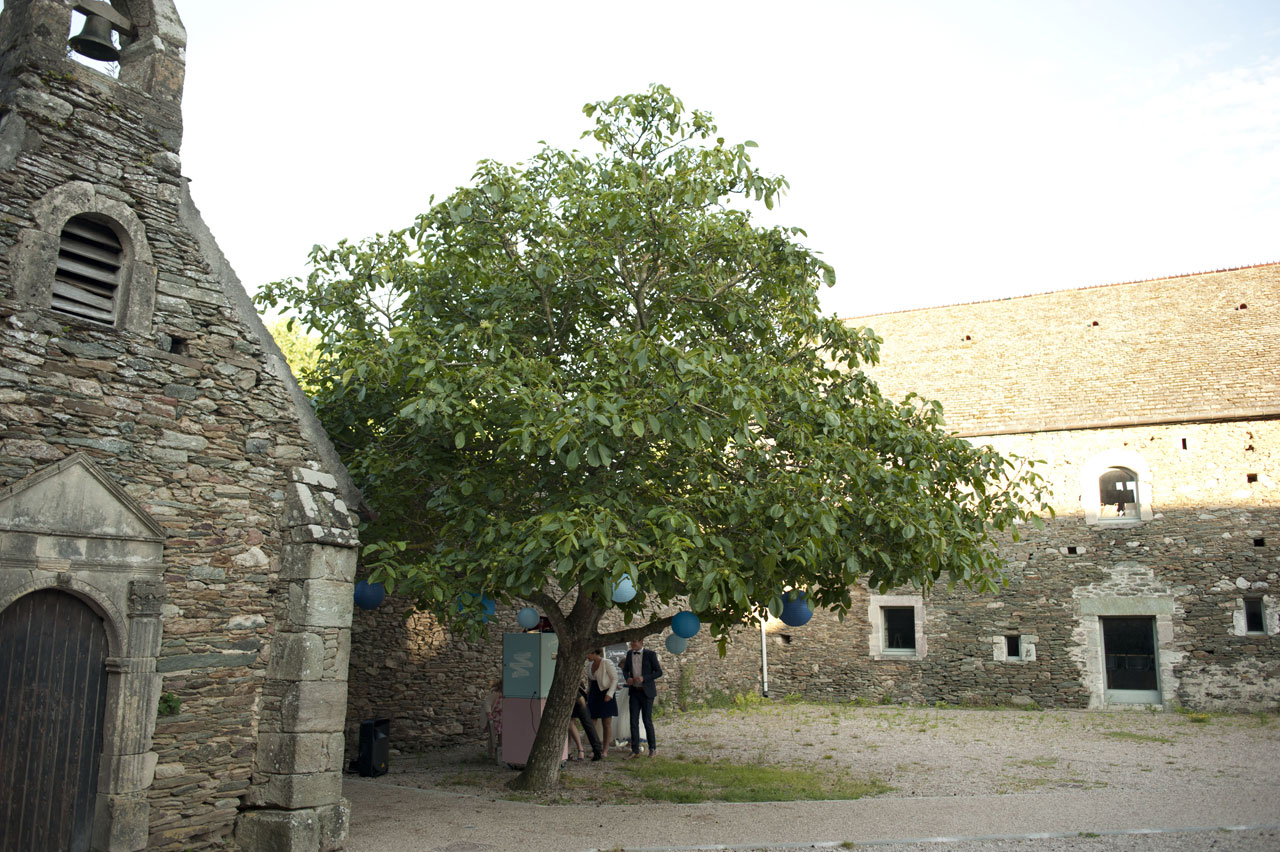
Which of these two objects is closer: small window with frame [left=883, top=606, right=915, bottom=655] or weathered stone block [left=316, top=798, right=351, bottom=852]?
weathered stone block [left=316, top=798, right=351, bottom=852]

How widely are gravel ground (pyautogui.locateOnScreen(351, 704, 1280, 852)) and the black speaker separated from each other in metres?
0.25

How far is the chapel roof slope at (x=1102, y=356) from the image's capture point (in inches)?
674

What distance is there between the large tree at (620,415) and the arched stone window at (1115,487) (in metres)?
9.22

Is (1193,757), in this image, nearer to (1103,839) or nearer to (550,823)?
(1103,839)

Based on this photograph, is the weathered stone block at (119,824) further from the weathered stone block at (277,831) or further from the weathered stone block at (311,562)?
the weathered stone block at (311,562)

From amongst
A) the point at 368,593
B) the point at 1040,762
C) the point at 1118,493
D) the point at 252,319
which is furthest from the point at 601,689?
the point at 1118,493

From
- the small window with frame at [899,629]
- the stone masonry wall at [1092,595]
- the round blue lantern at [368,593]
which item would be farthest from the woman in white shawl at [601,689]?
the small window with frame at [899,629]

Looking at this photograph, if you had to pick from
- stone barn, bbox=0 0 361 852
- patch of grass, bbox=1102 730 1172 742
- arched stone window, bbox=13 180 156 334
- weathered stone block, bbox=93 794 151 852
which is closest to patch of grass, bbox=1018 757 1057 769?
patch of grass, bbox=1102 730 1172 742

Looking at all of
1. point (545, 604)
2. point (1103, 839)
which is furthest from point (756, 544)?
point (1103, 839)

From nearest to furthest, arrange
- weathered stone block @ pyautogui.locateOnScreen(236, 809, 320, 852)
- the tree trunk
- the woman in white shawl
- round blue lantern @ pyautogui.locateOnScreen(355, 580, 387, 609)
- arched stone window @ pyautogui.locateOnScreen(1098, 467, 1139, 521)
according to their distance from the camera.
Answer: weathered stone block @ pyautogui.locateOnScreen(236, 809, 320, 852) < round blue lantern @ pyautogui.locateOnScreen(355, 580, 387, 609) < the tree trunk < the woman in white shawl < arched stone window @ pyautogui.locateOnScreen(1098, 467, 1139, 521)

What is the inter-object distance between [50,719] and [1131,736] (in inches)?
522

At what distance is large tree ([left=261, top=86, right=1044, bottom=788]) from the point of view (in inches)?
301

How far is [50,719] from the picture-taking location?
6121 mm

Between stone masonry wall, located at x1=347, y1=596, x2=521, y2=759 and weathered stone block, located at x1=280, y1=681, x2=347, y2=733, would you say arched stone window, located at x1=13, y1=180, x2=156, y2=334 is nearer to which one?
weathered stone block, located at x1=280, y1=681, x2=347, y2=733
